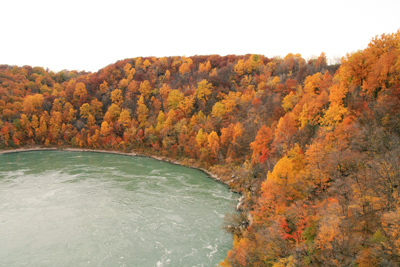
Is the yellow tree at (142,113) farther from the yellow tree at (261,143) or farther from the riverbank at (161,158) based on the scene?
the yellow tree at (261,143)

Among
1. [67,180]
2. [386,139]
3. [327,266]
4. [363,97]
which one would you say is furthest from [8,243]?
[363,97]

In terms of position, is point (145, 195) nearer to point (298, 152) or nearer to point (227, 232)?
point (227, 232)

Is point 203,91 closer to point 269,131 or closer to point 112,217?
point 269,131

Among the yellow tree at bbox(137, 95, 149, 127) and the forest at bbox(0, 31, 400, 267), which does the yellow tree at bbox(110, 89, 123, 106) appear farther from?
the yellow tree at bbox(137, 95, 149, 127)

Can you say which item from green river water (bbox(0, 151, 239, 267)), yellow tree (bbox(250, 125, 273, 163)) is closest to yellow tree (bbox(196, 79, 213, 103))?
green river water (bbox(0, 151, 239, 267))

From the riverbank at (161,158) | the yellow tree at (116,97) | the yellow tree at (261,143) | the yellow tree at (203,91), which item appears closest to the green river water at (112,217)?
the riverbank at (161,158)

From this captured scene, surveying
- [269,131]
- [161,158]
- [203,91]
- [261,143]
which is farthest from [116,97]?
[269,131]
